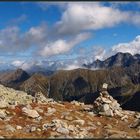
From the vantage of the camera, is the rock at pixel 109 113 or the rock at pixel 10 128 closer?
the rock at pixel 10 128

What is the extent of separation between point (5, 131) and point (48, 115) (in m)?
12.1

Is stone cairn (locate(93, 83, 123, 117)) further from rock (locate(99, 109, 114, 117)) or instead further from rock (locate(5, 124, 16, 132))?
rock (locate(5, 124, 16, 132))

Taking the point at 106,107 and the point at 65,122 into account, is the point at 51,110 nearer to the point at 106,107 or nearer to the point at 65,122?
the point at 65,122

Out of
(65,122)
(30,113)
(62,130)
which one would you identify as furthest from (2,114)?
(62,130)

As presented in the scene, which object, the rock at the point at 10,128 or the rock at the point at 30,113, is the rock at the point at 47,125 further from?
the rock at the point at 30,113

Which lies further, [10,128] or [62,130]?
[10,128]

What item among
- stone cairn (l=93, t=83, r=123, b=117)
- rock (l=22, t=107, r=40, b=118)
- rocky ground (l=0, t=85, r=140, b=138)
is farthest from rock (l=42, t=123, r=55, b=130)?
stone cairn (l=93, t=83, r=123, b=117)

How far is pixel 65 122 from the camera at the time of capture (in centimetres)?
5588

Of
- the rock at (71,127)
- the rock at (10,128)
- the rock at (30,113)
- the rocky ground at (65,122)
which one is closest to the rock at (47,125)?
the rocky ground at (65,122)

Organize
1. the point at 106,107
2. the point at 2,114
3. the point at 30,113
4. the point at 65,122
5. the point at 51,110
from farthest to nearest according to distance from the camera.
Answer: the point at 106,107 < the point at 51,110 < the point at 30,113 < the point at 2,114 < the point at 65,122

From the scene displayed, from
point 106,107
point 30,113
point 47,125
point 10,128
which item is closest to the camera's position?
point 10,128

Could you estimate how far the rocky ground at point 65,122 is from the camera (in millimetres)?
50016

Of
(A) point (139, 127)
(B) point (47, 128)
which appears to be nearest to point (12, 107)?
(B) point (47, 128)

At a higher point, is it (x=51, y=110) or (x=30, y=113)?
(x=51, y=110)
